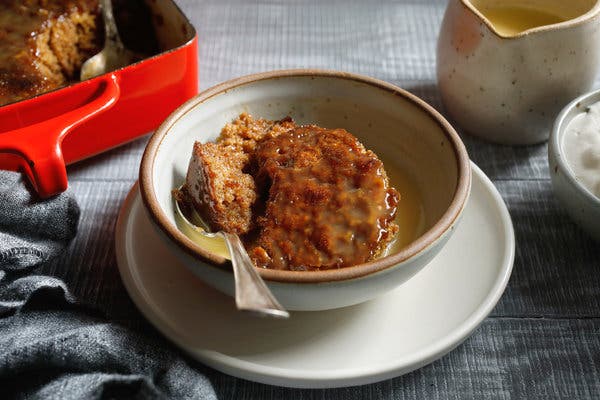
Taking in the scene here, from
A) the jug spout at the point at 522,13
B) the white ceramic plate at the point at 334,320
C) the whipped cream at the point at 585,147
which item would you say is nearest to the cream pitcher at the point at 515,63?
the jug spout at the point at 522,13

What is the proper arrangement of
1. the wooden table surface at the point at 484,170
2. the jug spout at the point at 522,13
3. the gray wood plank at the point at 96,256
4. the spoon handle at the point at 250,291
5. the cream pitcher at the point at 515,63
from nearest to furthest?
Result: the spoon handle at the point at 250,291 → the wooden table surface at the point at 484,170 → the gray wood plank at the point at 96,256 → the cream pitcher at the point at 515,63 → the jug spout at the point at 522,13

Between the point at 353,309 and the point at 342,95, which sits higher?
the point at 342,95

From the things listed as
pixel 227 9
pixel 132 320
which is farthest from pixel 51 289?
pixel 227 9

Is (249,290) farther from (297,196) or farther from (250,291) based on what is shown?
(297,196)

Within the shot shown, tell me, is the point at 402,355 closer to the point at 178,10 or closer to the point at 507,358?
the point at 507,358

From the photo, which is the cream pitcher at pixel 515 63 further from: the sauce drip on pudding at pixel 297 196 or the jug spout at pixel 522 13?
the sauce drip on pudding at pixel 297 196

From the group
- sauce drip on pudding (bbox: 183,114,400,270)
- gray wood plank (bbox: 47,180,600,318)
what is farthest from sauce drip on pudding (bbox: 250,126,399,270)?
gray wood plank (bbox: 47,180,600,318)

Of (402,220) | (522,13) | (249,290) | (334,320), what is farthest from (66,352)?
(522,13)
